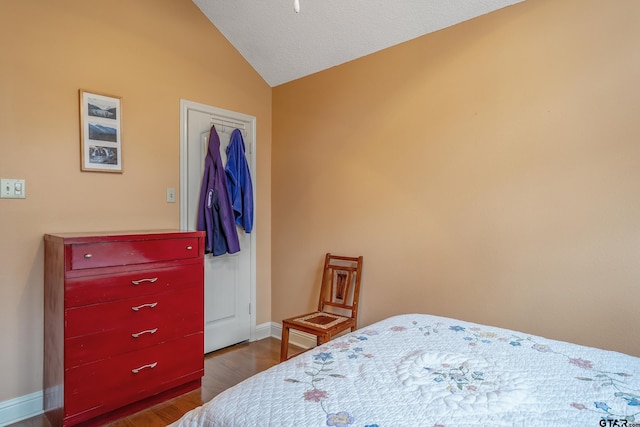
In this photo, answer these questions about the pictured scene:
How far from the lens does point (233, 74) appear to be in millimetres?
2969

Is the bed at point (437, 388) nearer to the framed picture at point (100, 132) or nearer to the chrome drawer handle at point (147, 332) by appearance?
the chrome drawer handle at point (147, 332)

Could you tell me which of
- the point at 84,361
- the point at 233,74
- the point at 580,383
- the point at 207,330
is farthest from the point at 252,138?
the point at 580,383

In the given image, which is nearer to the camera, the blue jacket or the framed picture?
the framed picture

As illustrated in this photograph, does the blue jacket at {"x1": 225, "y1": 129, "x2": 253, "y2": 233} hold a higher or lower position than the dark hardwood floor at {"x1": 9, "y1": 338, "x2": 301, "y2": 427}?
higher

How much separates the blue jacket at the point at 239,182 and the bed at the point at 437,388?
1.78 metres

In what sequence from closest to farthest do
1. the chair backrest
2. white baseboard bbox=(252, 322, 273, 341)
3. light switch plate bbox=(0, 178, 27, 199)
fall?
1. light switch plate bbox=(0, 178, 27, 199)
2. the chair backrest
3. white baseboard bbox=(252, 322, 273, 341)

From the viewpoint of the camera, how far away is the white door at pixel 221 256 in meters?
2.68

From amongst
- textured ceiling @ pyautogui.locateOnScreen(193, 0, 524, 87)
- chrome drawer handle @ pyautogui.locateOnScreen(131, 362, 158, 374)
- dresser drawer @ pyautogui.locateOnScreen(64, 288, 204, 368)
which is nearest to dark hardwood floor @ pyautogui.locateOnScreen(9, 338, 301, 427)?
chrome drawer handle @ pyautogui.locateOnScreen(131, 362, 158, 374)

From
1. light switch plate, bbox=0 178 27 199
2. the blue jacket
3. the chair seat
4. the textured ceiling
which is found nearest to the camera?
light switch plate, bbox=0 178 27 199

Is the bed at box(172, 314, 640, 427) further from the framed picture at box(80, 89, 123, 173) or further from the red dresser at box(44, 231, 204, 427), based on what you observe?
the framed picture at box(80, 89, 123, 173)

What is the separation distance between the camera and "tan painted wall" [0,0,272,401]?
6.32ft

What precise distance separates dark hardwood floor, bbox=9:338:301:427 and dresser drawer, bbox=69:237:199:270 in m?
0.87

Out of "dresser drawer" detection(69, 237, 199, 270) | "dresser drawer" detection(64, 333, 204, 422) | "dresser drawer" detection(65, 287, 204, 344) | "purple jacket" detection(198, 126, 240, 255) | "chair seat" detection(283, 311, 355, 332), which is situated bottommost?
"dresser drawer" detection(64, 333, 204, 422)

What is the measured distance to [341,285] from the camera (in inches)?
Answer: 104
